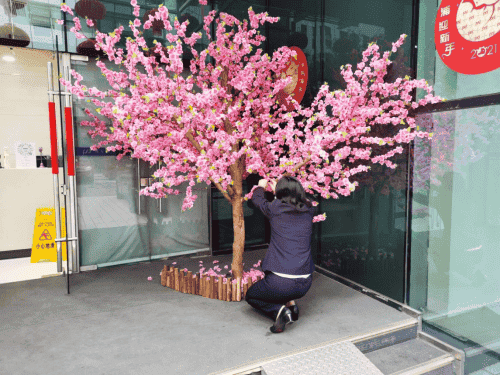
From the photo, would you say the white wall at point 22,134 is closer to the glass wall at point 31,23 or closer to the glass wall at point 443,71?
the glass wall at point 31,23

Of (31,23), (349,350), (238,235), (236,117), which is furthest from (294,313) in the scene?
(31,23)

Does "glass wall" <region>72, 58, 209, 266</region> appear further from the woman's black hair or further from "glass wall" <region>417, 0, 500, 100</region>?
"glass wall" <region>417, 0, 500, 100</region>

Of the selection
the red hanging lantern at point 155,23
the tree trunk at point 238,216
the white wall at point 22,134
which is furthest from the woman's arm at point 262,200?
the white wall at point 22,134

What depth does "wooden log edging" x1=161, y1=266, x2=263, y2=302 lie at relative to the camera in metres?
3.38

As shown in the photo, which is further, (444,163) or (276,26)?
(276,26)

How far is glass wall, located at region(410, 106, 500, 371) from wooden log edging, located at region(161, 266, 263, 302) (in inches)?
62.4

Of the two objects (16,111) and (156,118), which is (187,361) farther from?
(16,111)

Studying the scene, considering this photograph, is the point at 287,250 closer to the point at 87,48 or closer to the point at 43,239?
the point at 87,48

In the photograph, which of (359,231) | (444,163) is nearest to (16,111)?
(359,231)

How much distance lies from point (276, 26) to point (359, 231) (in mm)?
3062

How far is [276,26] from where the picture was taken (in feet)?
15.9

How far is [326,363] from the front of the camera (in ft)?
7.77

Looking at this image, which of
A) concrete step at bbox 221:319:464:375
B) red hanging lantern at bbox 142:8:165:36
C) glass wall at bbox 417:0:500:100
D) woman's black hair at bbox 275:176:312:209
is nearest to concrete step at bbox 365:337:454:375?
concrete step at bbox 221:319:464:375

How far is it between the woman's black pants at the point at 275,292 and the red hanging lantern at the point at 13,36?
3.83 m
